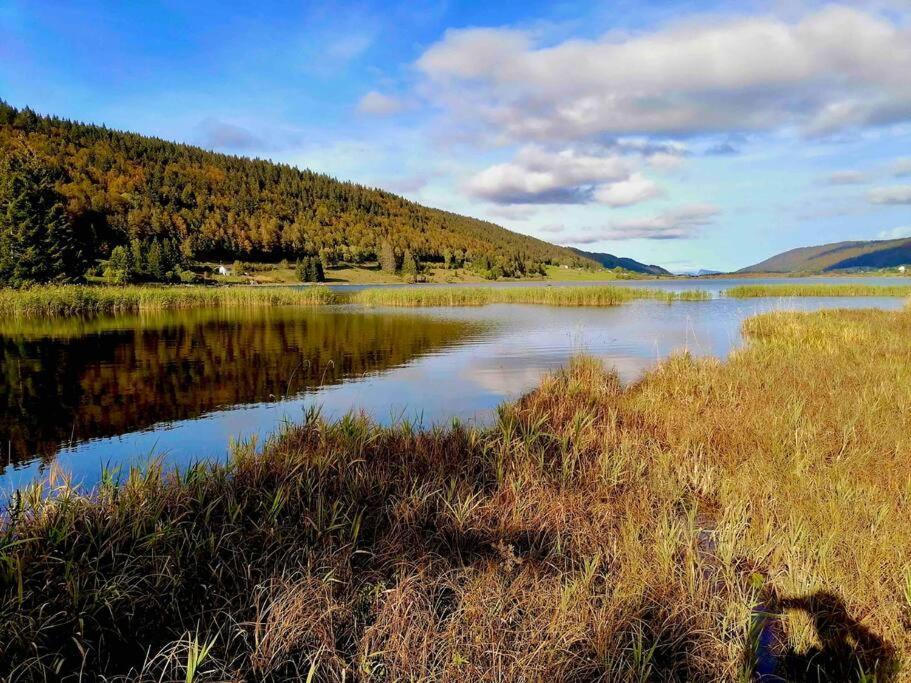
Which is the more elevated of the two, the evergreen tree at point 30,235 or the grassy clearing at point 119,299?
the evergreen tree at point 30,235

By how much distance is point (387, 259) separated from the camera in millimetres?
140875

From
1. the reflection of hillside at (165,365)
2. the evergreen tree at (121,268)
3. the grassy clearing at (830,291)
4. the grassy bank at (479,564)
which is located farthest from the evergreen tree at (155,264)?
the grassy bank at (479,564)

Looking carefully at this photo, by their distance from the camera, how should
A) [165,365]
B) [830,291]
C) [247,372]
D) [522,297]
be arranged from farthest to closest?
[830,291]
[522,297]
[165,365]
[247,372]

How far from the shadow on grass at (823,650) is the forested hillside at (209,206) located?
111654 millimetres

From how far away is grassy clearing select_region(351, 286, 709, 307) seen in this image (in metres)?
46.9

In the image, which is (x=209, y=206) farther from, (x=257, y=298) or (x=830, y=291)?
(x=830, y=291)

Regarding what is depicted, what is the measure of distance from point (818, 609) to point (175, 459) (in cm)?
877

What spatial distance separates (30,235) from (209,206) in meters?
95.4

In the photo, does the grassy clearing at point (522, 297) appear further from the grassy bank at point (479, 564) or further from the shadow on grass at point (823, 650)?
the shadow on grass at point (823, 650)

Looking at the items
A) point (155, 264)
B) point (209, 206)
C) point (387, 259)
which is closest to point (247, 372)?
point (155, 264)

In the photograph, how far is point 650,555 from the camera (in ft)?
13.7

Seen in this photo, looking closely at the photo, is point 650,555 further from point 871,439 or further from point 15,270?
point 15,270

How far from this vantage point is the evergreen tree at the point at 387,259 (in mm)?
139500

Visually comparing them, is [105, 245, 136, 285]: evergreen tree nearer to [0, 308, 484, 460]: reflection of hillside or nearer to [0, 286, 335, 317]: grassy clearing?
[0, 286, 335, 317]: grassy clearing
